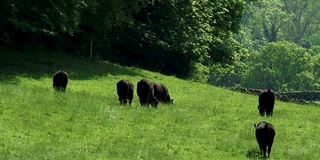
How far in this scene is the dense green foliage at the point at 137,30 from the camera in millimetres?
38750

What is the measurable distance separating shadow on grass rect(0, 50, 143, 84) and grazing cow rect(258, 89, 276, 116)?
1289cm

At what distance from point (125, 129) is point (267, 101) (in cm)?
959

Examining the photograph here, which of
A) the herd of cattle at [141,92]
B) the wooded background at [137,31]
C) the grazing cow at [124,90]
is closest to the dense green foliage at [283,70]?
the wooded background at [137,31]

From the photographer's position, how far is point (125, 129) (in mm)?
21969

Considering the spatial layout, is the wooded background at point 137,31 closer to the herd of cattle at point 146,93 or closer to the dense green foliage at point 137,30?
the dense green foliage at point 137,30

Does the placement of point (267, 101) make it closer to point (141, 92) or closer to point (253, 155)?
point (141, 92)

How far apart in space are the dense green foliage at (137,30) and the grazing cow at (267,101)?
15102 millimetres

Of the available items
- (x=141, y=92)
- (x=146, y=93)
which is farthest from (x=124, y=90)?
(x=146, y=93)

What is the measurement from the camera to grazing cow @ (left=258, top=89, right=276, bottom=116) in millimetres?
28906

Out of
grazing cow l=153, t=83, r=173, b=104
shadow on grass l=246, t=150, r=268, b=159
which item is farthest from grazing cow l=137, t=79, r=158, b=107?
shadow on grass l=246, t=150, r=268, b=159

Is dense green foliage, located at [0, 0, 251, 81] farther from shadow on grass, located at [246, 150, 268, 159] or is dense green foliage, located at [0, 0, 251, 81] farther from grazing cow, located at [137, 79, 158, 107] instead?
shadow on grass, located at [246, 150, 268, 159]

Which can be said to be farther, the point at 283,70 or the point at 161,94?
the point at 283,70

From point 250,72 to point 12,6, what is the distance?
83.6m

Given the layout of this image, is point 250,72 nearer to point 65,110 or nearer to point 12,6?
point 12,6
